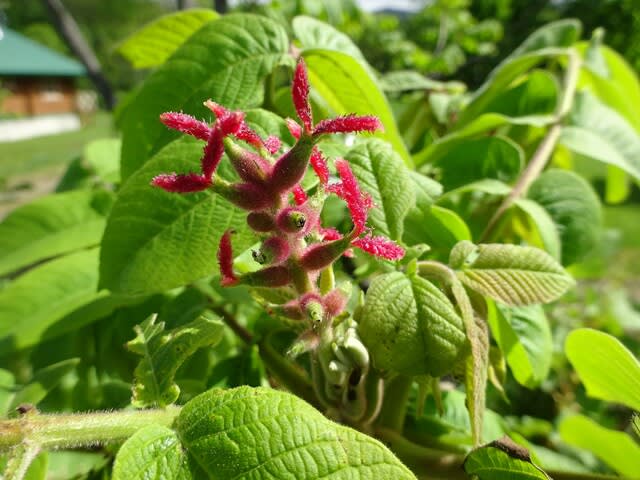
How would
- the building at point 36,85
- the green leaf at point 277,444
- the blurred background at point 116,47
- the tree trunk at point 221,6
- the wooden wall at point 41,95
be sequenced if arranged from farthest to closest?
1. the wooden wall at point 41,95
2. the building at point 36,85
3. the blurred background at point 116,47
4. the tree trunk at point 221,6
5. the green leaf at point 277,444

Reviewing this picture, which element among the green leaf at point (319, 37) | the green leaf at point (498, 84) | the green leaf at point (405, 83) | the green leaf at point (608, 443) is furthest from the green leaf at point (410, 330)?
the green leaf at point (405, 83)

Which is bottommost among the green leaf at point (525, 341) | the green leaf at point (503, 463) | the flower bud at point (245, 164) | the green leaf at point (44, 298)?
the green leaf at point (44, 298)

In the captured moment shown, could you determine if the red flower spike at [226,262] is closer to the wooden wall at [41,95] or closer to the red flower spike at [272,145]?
the red flower spike at [272,145]

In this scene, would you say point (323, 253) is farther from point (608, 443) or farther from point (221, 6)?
point (221, 6)

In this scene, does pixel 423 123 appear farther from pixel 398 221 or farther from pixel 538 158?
pixel 398 221

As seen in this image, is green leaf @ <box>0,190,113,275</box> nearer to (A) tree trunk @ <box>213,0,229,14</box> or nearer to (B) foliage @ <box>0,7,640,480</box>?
(B) foliage @ <box>0,7,640,480</box>

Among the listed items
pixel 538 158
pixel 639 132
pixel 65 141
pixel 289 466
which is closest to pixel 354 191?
pixel 289 466

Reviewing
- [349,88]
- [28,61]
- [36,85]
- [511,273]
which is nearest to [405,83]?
[349,88]

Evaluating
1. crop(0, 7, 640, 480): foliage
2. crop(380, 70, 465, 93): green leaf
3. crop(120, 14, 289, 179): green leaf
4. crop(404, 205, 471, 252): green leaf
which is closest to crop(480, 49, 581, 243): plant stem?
crop(0, 7, 640, 480): foliage
